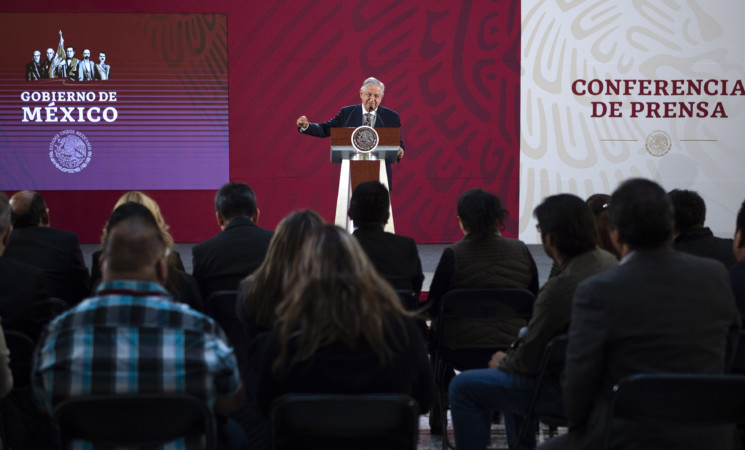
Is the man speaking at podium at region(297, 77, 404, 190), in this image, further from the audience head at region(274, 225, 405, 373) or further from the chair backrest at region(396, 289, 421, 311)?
the audience head at region(274, 225, 405, 373)

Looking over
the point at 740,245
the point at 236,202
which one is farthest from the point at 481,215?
the point at 236,202

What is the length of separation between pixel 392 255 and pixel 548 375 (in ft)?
3.12

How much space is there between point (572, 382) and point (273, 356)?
2.37 feet

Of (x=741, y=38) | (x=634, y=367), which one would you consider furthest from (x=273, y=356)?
(x=741, y=38)

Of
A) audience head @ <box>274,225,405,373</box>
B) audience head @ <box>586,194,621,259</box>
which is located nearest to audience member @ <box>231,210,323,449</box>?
audience head @ <box>274,225,405,373</box>

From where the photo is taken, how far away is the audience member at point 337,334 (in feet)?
5.52

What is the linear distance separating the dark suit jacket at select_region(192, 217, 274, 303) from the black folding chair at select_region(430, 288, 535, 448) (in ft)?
2.59

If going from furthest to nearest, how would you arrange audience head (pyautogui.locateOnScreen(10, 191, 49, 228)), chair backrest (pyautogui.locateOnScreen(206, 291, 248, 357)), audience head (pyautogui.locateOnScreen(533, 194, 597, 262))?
audience head (pyautogui.locateOnScreen(10, 191, 49, 228))
chair backrest (pyautogui.locateOnScreen(206, 291, 248, 357))
audience head (pyautogui.locateOnScreen(533, 194, 597, 262))

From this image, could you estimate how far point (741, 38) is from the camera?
26.5 feet

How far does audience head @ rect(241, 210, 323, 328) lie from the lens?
2.29 metres

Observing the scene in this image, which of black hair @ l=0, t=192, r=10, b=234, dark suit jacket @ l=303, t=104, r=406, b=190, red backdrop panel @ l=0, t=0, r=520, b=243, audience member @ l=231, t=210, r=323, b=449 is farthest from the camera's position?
red backdrop panel @ l=0, t=0, r=520, b=243

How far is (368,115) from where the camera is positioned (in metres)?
6.04

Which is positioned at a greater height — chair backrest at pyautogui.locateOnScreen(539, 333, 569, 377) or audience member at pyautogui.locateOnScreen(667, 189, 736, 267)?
audience member at pyautogui.locateOnScreen(667, 189, 736, 267)

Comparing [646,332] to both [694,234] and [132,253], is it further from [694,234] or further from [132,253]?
[694,234]
